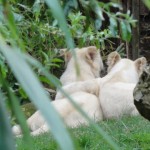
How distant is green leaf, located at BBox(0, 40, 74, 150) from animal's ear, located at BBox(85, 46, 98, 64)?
7.68m

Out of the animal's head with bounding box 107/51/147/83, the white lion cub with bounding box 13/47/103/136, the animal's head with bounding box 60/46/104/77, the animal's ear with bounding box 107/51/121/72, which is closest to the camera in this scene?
the white lion cub with bounding box 13/47/103/136

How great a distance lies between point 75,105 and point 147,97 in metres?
2.79

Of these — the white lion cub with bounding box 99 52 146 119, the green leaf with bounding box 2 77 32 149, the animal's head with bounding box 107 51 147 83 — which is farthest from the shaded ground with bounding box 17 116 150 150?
the green leaf with bounding box 2 77 32 149

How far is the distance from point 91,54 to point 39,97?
25.8ft

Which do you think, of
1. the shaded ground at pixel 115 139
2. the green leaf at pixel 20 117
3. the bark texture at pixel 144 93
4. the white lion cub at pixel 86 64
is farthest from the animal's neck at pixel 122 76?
the green leaf at pixel 20 117

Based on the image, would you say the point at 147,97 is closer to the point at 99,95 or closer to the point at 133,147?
the point at 133,147

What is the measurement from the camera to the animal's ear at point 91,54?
27.8 ft

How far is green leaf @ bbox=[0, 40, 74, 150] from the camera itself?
0.72 metres

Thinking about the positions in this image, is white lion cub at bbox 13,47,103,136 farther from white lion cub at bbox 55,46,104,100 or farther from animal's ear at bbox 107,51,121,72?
animal's ear at bbox 107,51,121,72

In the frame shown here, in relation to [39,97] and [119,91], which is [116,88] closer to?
[119,91]

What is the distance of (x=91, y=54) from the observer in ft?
28.2

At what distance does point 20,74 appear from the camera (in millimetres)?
760

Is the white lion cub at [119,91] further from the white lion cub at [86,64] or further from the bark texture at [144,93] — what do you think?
the bark texture at [144,93]

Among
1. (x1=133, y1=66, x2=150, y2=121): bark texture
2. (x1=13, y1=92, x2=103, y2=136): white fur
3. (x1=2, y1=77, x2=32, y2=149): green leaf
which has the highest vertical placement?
(x1=2, y1=77, x2=32, y2=149): green leaf
